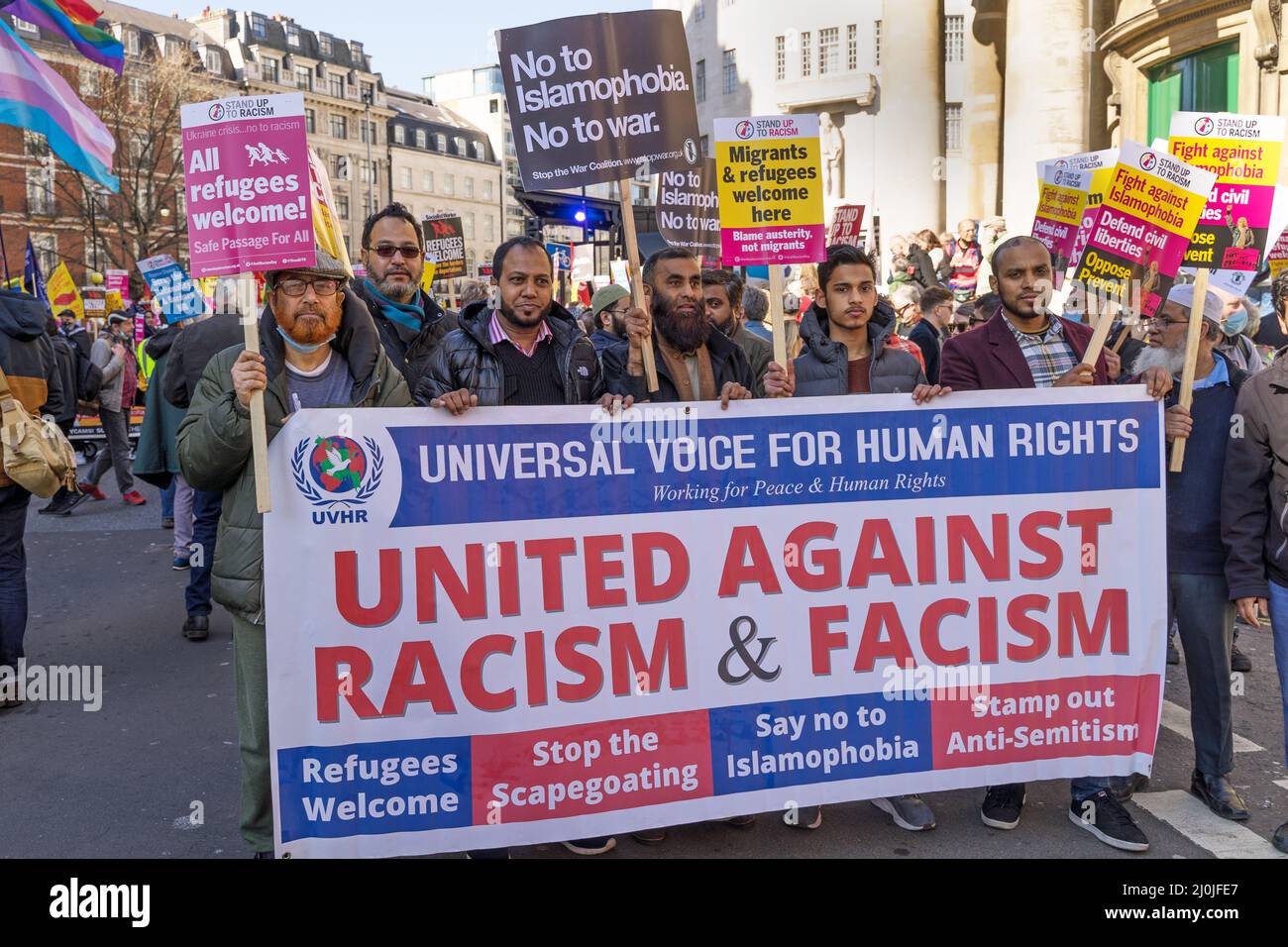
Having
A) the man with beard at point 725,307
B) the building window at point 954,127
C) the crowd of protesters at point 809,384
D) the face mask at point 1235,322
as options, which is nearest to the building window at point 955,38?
the building window at point 954,127

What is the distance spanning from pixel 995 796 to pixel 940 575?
3.02ft

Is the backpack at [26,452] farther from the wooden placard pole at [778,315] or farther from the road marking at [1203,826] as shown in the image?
the road marking at [1203,826]

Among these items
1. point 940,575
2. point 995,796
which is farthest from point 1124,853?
point 940,575

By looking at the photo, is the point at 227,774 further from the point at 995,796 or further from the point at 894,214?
the point at 894,214

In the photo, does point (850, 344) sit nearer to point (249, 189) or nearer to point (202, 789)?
point (249, 189)

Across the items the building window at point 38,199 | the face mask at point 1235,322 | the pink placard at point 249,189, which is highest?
the building window at point 38,199

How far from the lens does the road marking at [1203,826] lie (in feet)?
13.4

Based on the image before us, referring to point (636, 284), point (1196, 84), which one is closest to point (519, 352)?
point (636, 284)

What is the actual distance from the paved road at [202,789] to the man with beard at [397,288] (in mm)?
2076

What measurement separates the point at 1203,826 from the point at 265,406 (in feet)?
12.2

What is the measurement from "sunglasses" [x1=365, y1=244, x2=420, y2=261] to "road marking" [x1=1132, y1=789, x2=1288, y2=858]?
411 centimetres

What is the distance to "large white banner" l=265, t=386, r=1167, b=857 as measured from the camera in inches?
144

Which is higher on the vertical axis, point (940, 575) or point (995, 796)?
point (940, 575)

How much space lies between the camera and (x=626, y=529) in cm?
390
